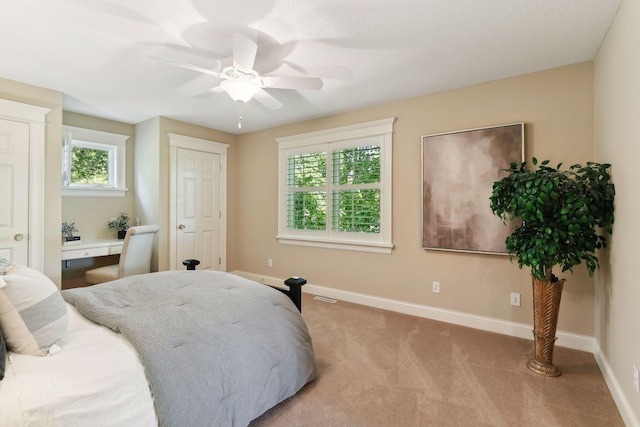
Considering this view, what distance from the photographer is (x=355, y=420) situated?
1.72m

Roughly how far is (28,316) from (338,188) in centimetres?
320

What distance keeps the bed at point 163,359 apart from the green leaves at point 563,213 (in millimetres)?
1788

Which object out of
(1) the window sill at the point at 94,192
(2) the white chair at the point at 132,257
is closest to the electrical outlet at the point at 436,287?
(2) the white chair at the point at 132,257

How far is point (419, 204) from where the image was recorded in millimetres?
3369

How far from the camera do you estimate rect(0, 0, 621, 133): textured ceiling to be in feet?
6.29

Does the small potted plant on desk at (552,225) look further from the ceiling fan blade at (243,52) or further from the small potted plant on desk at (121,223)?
the small potted plant on desk at (121,223)

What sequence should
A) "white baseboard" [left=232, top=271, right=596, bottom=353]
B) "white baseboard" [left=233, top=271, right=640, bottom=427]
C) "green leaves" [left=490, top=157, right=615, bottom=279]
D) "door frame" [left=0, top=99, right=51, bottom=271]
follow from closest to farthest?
"white baseboard" [left=233, top=271, right=640, bottom=427] → "green leaves" [left=490, top=157, right=615, bottom=279] → "white baseboard" [left=232, top=271, right=596, bottom=353] → "door frame" [left=0, top=99, right=51, bottom=271]

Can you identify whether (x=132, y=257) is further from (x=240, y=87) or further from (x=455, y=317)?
(x=455, y=317)

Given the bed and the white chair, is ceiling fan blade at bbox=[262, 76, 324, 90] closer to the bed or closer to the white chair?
the bed

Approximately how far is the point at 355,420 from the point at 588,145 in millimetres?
2868

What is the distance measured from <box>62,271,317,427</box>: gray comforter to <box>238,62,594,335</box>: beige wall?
1829 mm

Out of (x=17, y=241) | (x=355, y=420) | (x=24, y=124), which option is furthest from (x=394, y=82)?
(x=17, y=241)

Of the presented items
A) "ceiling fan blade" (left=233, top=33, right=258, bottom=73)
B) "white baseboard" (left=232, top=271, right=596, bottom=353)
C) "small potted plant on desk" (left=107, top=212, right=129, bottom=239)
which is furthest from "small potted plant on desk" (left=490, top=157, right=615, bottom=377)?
"small potted plant on desk" (left=107, top=212, right=129, bottom=239)

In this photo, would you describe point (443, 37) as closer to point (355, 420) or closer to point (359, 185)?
point (359, 185)
